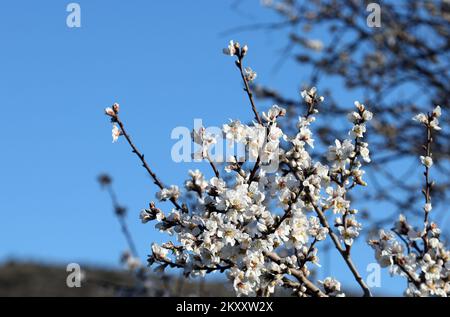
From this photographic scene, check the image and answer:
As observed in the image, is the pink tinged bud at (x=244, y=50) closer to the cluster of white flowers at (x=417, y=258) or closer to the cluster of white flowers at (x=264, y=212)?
the cluster of white flowers at (x=264, y=212)

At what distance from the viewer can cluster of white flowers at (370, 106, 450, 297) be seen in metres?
3.15

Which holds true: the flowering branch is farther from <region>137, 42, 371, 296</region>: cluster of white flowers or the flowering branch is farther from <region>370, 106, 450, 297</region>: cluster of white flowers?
<region>370, 106, 450, 297</region>: cluster of white flowers

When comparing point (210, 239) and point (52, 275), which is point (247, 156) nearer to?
point (210, 239)

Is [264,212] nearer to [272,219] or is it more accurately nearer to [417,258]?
[272,219]

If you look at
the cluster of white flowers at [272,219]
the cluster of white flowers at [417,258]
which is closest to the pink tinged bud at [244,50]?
the cluster of white flowers at [272,219]

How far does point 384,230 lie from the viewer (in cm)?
322

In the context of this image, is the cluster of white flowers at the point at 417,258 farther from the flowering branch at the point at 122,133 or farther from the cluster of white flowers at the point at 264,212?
the flowering branch at the point at 122,133

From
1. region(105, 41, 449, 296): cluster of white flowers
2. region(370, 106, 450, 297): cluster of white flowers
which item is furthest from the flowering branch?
region(370, 106, 450, 297): cluster of white flowers

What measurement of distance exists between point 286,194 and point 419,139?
13.1 ft

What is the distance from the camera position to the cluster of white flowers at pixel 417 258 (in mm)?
3146

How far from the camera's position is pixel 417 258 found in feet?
10.8

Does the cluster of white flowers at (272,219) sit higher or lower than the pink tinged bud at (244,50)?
lower

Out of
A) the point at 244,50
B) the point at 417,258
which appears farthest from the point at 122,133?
the point at 417,258
